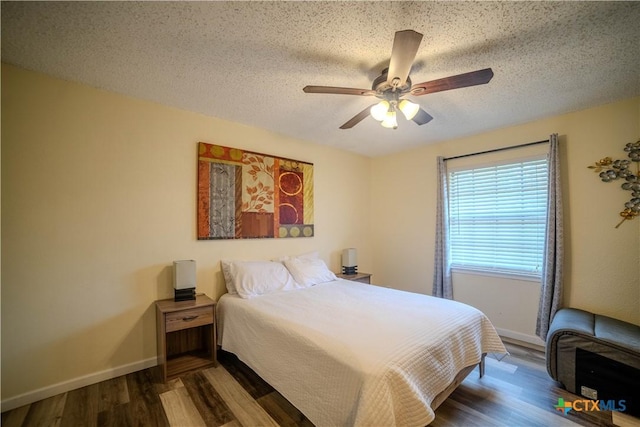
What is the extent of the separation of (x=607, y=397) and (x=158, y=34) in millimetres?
3958

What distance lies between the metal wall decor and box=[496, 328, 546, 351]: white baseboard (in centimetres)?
140

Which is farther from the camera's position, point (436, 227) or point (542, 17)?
point (436, 227)

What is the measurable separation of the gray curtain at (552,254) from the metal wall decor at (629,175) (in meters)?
0.38

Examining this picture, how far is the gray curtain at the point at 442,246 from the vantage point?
3420 millimetres

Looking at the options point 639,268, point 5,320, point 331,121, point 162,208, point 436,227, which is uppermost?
point 331,121

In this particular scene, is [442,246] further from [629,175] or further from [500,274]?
[629,175]

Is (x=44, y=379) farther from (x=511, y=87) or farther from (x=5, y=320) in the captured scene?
(x=511, y=87)

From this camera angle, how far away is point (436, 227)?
352 cm

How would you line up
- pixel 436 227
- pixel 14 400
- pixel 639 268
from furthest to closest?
1. pixel 436 227
2. pixel 639 268
3. pixel 14 400

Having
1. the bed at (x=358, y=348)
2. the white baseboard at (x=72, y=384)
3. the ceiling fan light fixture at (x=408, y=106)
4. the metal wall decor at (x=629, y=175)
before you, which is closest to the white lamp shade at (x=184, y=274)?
the bed at (x=358, y=348)

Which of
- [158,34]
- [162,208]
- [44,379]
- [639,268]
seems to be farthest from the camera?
[162,208]

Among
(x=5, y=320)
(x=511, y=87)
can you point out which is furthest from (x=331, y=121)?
(x=5, y=320)

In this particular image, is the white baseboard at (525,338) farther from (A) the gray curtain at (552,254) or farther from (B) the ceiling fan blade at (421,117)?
(B) the ceiling fan blade at (421,117)

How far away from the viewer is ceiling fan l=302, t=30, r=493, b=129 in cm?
135
